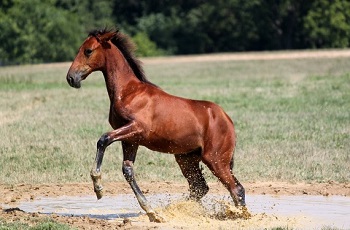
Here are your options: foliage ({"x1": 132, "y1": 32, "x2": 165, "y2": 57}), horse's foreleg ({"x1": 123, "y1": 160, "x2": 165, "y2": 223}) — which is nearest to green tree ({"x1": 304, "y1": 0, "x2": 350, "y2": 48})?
foliage ({"x1": 132, "y1": 32, "x2": 165, "y2": 57})

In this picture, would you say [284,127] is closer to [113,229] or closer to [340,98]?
[340,98]

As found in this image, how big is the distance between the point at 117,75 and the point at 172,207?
6.20 ft

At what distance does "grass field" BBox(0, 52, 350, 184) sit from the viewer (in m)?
16.0

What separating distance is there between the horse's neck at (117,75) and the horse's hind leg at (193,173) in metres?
1.24

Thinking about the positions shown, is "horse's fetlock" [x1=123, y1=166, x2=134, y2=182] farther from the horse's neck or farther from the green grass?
the green grass

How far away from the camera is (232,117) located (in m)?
23.9

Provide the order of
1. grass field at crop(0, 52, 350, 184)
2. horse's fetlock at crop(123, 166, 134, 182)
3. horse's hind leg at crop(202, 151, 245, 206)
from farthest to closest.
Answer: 1. grass field at crop(0, 52, 350, 184)
2. horse's hind leg at crop(202, 151, 245, 206)
3. horse's fetlock at crop(123, 166, 134, 182)

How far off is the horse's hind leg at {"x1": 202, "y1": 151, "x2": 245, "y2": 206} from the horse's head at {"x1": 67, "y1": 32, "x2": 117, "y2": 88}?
5.97 ft

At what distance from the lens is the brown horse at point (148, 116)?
1180 centimetres

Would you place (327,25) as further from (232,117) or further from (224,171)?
(224,171)

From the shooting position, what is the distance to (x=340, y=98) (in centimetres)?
2841

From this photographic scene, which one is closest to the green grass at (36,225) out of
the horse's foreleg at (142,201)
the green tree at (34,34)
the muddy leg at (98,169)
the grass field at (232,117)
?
the muddy leg at (98,169)

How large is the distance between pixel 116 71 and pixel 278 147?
685 cm

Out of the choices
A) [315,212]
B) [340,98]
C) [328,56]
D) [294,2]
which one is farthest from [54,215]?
[294,2]
